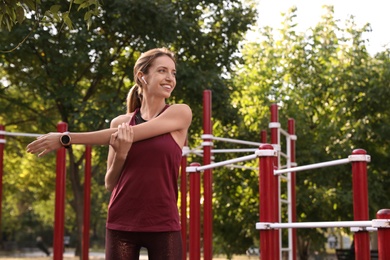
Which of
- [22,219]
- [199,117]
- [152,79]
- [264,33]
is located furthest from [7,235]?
[152,79]

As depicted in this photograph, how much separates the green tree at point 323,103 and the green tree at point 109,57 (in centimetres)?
146

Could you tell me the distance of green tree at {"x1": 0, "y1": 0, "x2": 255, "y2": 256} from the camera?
1356 centimetres

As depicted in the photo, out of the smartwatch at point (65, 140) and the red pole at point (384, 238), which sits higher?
the smartwatch at point (65, 140)

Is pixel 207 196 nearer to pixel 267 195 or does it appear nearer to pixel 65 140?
pixel 267 195

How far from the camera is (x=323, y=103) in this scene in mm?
19094

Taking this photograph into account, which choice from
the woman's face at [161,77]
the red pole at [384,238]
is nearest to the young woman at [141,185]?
the woman's face at [161,77]

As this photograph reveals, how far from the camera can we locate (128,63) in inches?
624

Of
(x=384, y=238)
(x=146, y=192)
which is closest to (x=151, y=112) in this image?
(x=146, y=192)

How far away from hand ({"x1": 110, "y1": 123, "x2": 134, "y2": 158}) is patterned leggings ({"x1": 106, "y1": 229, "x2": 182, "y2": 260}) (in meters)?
0.30

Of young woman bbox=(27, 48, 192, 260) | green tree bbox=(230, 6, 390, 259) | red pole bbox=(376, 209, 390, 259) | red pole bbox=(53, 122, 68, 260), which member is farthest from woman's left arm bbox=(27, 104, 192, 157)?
green tree bbox=(230, 6, 390, 259)

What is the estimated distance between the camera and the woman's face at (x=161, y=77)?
278 centimetres

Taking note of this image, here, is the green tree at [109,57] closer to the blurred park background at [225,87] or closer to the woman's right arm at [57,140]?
the blurred park background at [225,87]

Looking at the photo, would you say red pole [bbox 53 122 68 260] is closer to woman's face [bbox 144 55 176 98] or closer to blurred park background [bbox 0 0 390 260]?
woman's face [bbox 144 55 176 98]

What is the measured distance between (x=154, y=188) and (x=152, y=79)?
46 centimetres
